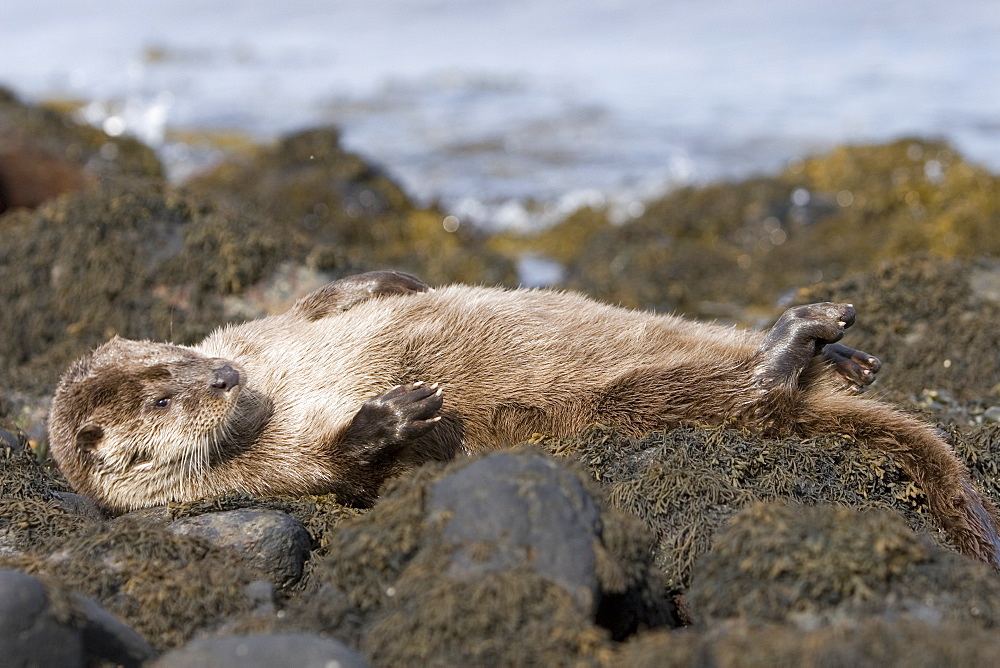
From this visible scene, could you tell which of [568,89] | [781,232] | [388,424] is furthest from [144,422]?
[568,89]

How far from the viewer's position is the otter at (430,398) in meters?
3.60

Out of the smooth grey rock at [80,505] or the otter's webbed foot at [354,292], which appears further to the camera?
the otter's webbed foot at [354,292]

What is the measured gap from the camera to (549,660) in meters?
2.23

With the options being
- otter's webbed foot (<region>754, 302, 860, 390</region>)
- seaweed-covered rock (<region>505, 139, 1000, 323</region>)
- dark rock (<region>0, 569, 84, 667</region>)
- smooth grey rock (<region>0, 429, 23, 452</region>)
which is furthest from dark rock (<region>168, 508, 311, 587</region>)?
seaweed-covered rock (<region>505, 139, 1000, 323</region>)

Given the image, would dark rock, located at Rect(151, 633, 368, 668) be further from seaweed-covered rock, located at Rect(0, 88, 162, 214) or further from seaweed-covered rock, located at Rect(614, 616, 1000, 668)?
seaweed-covered rock, located at Rect(0, 88, 162, 214)

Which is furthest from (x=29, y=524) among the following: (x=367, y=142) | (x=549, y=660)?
(x=367, y=142)

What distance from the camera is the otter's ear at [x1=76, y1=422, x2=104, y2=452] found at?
3666 mm

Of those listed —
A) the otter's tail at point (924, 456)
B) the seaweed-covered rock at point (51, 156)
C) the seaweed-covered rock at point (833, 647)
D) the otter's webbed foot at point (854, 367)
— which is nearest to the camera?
the seaweed-covered rock at point (833, 647)

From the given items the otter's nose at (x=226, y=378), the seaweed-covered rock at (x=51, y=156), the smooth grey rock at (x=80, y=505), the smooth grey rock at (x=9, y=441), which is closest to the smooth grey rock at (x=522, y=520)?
the otter's nose at (x=226, y=378)

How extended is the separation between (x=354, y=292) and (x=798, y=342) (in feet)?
5.98

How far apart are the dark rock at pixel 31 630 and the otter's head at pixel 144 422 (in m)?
1.20

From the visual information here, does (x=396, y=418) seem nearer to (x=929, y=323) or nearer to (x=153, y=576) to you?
(x=153, y=576)

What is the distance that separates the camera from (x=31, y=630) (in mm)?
2365

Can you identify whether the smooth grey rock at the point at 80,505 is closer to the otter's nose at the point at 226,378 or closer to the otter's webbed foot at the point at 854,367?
the otter's nose at the point at 226,378
